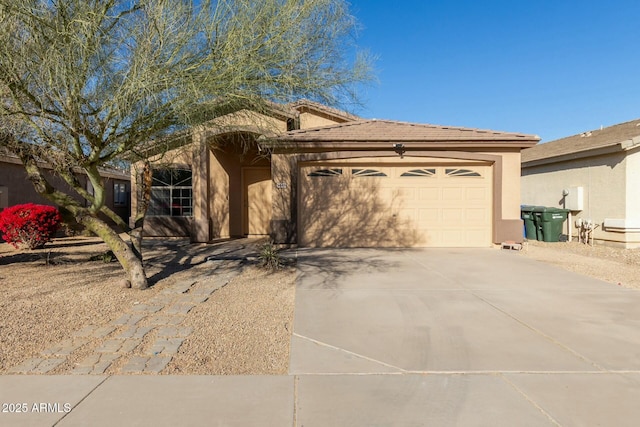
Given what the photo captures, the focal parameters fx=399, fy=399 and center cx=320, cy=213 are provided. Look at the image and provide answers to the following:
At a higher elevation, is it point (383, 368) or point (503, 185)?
point (503, 185)

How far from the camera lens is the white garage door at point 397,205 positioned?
12.0m

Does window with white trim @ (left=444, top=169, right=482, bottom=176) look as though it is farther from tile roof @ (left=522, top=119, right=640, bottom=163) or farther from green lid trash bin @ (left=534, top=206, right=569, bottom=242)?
tile roof @ (left=522, top=119, right=640, bottom=163)

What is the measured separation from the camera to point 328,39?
6.59 m

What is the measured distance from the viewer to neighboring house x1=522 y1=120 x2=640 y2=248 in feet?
39.5

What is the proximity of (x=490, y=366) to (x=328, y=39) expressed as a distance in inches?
211

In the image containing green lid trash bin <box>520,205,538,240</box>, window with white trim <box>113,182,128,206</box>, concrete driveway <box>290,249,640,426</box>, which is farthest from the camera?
window with white trim <box>113,182,128,206</box>

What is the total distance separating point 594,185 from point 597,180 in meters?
0.20

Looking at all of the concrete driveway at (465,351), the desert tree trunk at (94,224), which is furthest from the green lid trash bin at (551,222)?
the desert tree trunk at (94,224)

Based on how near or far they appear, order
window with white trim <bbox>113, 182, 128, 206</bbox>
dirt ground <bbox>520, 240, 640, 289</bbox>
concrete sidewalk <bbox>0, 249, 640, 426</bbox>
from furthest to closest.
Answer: window with white trim <bbox>113, 182, 128, 206</bbox> < dirt ground <bbox>520, 240, 640, 289</bbox> < concrete sidewalk <bbox>0, 249, 640, 426</bbox>

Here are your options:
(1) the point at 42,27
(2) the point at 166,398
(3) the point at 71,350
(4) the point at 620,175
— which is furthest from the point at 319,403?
(4) the point at 620,175

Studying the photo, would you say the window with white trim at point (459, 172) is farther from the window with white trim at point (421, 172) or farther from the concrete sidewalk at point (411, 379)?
the concrete sidewalk at point (411, 379)

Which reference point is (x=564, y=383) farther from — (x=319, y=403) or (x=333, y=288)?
(x=333, y=288)

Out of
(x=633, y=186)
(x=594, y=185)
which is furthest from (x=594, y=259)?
(x=594, y=185)

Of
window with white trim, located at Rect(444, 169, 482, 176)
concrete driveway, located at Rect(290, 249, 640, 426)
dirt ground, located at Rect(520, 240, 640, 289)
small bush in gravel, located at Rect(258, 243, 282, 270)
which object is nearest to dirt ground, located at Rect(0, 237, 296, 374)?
small bush in gravel, located at Rect(258, 243, 282, 270)
